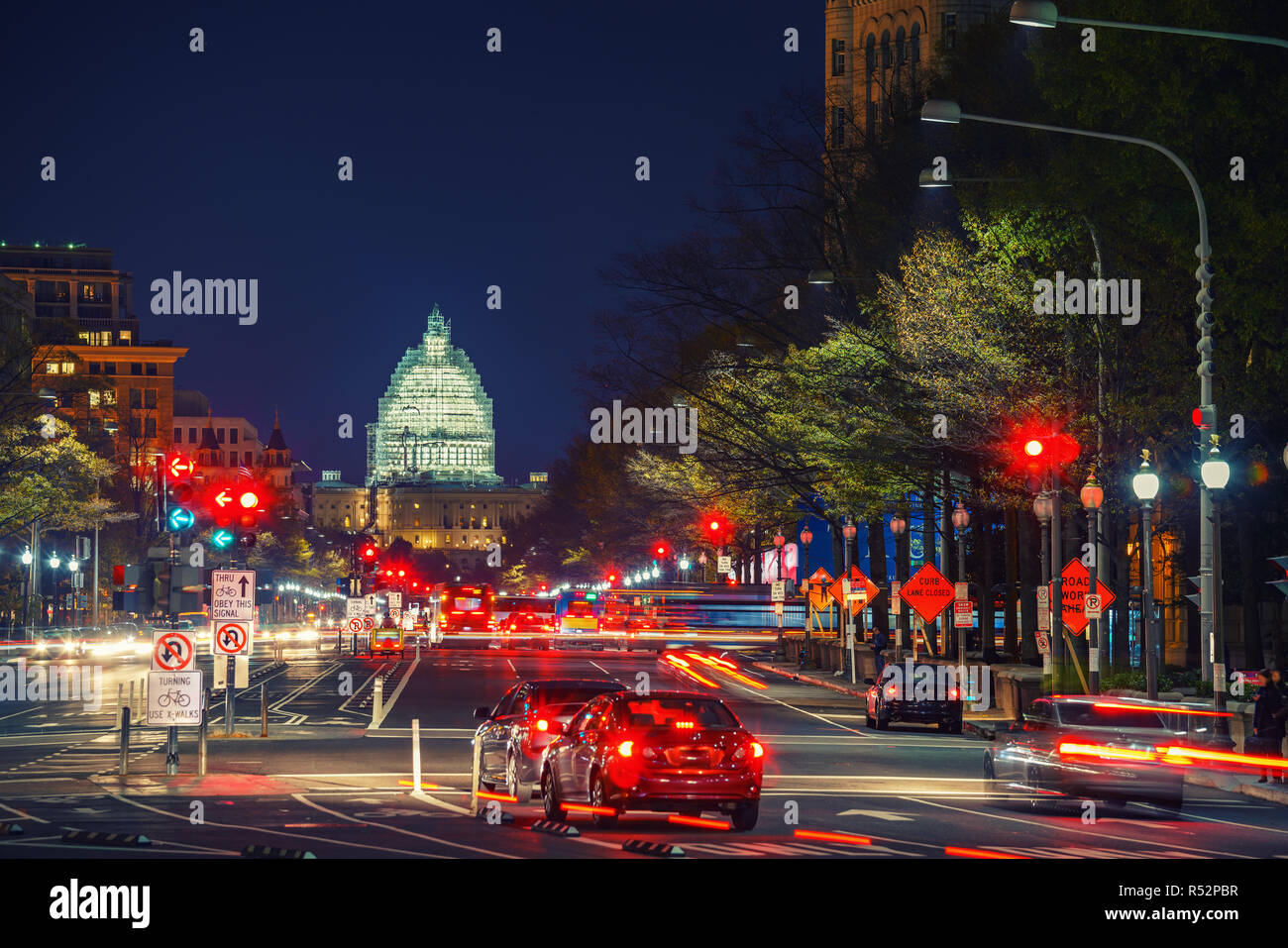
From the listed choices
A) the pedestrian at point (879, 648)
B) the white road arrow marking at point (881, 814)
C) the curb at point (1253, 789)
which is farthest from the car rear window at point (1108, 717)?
the pedestrian at point (879, 648)

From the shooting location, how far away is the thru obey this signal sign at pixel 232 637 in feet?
101

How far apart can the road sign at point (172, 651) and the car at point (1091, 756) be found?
11844 millimetres

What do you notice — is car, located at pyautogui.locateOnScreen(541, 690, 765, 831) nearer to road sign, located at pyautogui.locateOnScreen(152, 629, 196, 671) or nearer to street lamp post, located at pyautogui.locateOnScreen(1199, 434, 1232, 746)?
road sign, located at pyautogui.locateOnScreen(152, 629, 196, 671)

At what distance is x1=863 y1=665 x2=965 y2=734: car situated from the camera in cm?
3859

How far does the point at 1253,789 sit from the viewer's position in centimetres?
2627

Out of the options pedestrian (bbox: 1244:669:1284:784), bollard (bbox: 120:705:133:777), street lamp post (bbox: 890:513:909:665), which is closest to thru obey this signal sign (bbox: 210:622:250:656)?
bollard (bbox: 120:705:133:777)

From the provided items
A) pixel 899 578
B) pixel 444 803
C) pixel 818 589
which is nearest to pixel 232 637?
pixel 444 803

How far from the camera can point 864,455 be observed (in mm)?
49281

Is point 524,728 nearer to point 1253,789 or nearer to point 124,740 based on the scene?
point 124,740

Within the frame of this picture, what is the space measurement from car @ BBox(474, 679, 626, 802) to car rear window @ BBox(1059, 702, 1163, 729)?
5.86 meters

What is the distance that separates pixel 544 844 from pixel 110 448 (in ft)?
349
